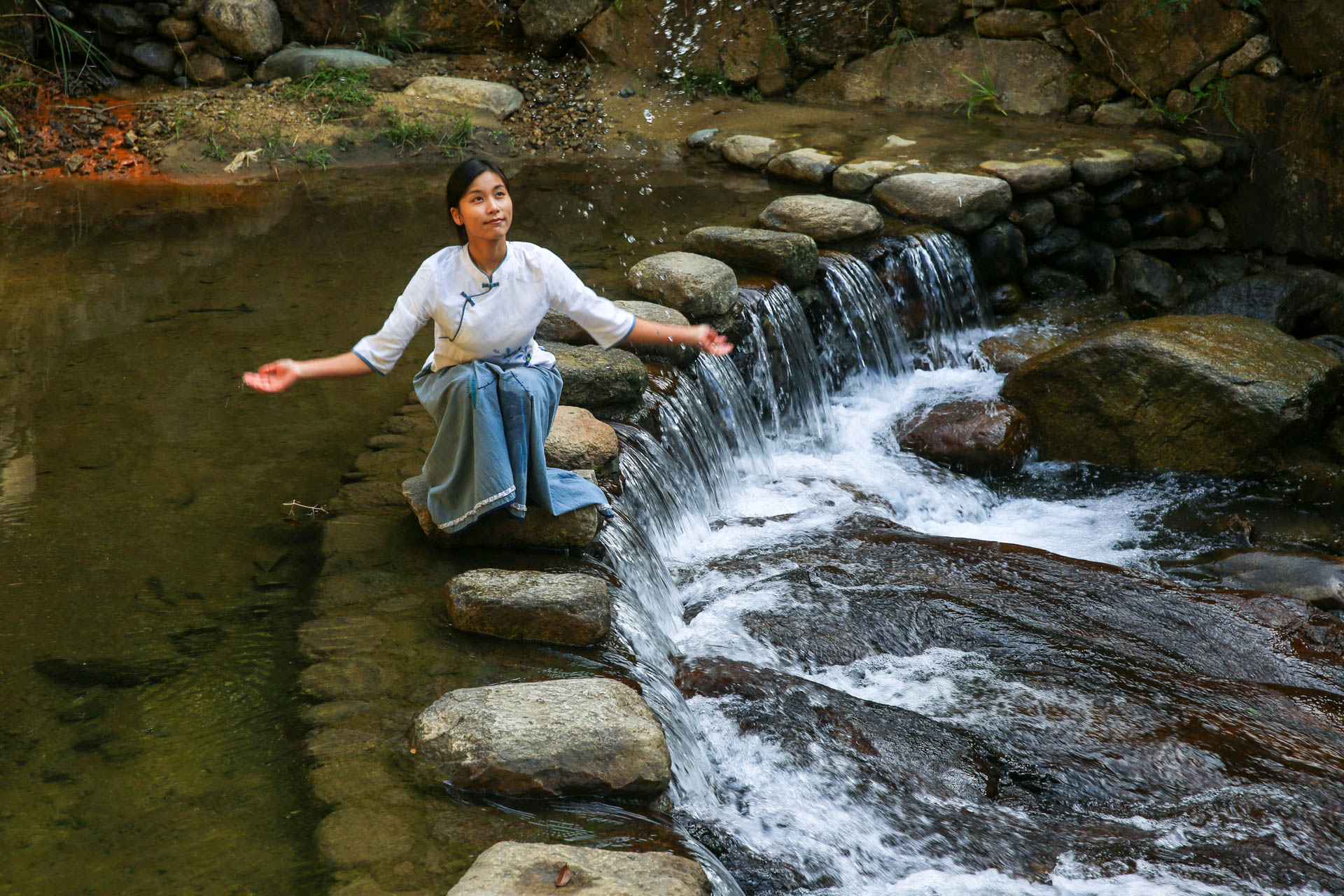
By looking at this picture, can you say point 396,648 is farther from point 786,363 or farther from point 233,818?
point 786,363

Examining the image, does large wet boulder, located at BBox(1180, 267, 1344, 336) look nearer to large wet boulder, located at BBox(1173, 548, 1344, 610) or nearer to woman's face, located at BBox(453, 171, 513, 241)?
large wet boulder, located at BBox(1173, 548, 1344, 610)

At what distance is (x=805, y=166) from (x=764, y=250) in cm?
167

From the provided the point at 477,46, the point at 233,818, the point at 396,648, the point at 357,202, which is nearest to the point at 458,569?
the point at 396,648

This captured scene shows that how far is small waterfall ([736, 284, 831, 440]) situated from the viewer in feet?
17.7

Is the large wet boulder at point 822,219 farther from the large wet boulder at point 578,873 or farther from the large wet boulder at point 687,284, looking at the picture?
the large wet boulder at point 578,873

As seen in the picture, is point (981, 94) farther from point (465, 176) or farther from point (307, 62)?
point (465, 176)

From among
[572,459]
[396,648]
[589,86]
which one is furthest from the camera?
[589,86]

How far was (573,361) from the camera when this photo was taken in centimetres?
427

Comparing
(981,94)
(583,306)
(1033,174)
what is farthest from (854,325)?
(583,306)

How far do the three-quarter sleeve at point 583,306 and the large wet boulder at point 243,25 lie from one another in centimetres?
650

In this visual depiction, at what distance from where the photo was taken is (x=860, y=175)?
265 inches

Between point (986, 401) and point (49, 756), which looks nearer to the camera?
point (49, 756)

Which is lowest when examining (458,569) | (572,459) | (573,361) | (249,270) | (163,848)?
(163,848)

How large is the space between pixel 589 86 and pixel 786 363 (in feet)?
13.6
